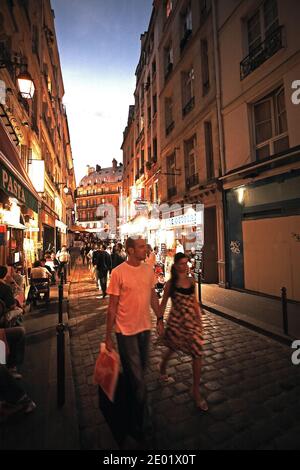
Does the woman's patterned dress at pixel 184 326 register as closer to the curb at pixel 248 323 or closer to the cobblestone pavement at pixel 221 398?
the cobblestone pavement at pixel 221 398

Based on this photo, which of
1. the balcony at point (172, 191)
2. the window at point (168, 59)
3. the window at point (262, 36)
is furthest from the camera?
the window at point (168, 59)

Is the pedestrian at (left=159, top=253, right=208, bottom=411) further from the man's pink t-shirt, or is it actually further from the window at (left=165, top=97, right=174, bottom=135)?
the window at (left=165, top=97, right=174, bottom=135)

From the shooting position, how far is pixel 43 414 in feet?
8.99

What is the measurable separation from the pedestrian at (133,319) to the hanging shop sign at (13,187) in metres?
3.90

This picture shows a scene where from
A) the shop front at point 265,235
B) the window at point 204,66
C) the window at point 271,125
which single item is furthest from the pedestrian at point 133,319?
the window at point 204,66

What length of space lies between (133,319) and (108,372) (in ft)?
1.84

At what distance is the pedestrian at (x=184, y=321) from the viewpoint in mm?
2957

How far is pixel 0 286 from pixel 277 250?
7499mm

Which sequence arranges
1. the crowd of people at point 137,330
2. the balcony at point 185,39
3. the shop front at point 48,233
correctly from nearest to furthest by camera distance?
the crowd of people at point 137,330, the balcony at point 185,39, the shop front at point 48,233

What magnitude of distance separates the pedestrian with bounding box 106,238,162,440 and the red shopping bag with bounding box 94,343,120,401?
9 centimetres

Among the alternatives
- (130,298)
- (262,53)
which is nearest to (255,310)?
(130,298)
